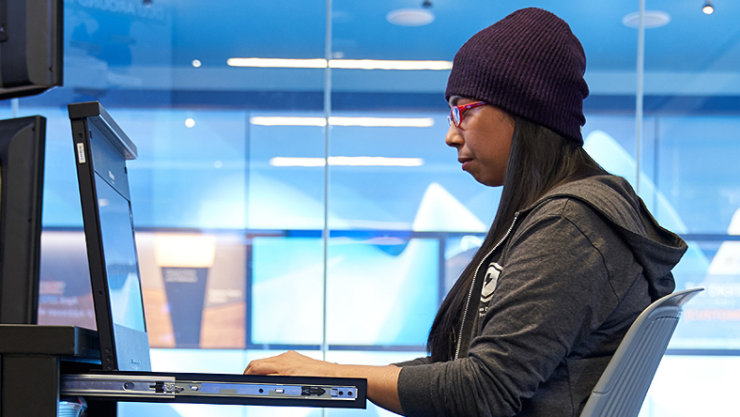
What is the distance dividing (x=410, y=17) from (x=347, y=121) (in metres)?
0.59

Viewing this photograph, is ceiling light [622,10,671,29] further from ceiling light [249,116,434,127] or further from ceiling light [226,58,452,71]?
ceiling light [249,116,434,127]

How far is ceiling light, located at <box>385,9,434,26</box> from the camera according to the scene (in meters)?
3.49

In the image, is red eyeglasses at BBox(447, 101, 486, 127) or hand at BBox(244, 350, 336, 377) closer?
hand at BBox(244, 350, 336, 377)

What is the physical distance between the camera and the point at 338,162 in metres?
3.41

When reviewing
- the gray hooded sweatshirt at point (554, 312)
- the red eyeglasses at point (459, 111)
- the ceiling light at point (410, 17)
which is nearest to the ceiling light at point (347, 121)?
Result: the ceiling light at point (410, 17)

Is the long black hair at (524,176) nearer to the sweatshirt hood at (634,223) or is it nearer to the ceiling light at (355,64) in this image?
the sweatshirt hood at (634,223)

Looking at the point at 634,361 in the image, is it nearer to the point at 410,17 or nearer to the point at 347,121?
the point at 347,121

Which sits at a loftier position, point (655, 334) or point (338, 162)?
point (338, 162)

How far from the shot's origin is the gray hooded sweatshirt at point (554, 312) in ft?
3.08

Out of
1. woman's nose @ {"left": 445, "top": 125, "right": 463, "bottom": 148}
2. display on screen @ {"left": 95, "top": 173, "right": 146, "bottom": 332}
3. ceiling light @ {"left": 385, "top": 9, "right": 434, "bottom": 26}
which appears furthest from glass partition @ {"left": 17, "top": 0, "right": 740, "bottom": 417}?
woman's nose @ {"left": 445, "top": 125, "right": 463, "bottom": 148}

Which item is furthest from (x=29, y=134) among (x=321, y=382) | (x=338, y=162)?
(x=338, y=162)

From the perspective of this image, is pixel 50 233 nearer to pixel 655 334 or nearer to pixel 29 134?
pixel 29 134

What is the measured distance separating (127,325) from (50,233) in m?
2.50

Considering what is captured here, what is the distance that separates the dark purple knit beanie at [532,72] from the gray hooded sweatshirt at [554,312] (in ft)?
0.58
